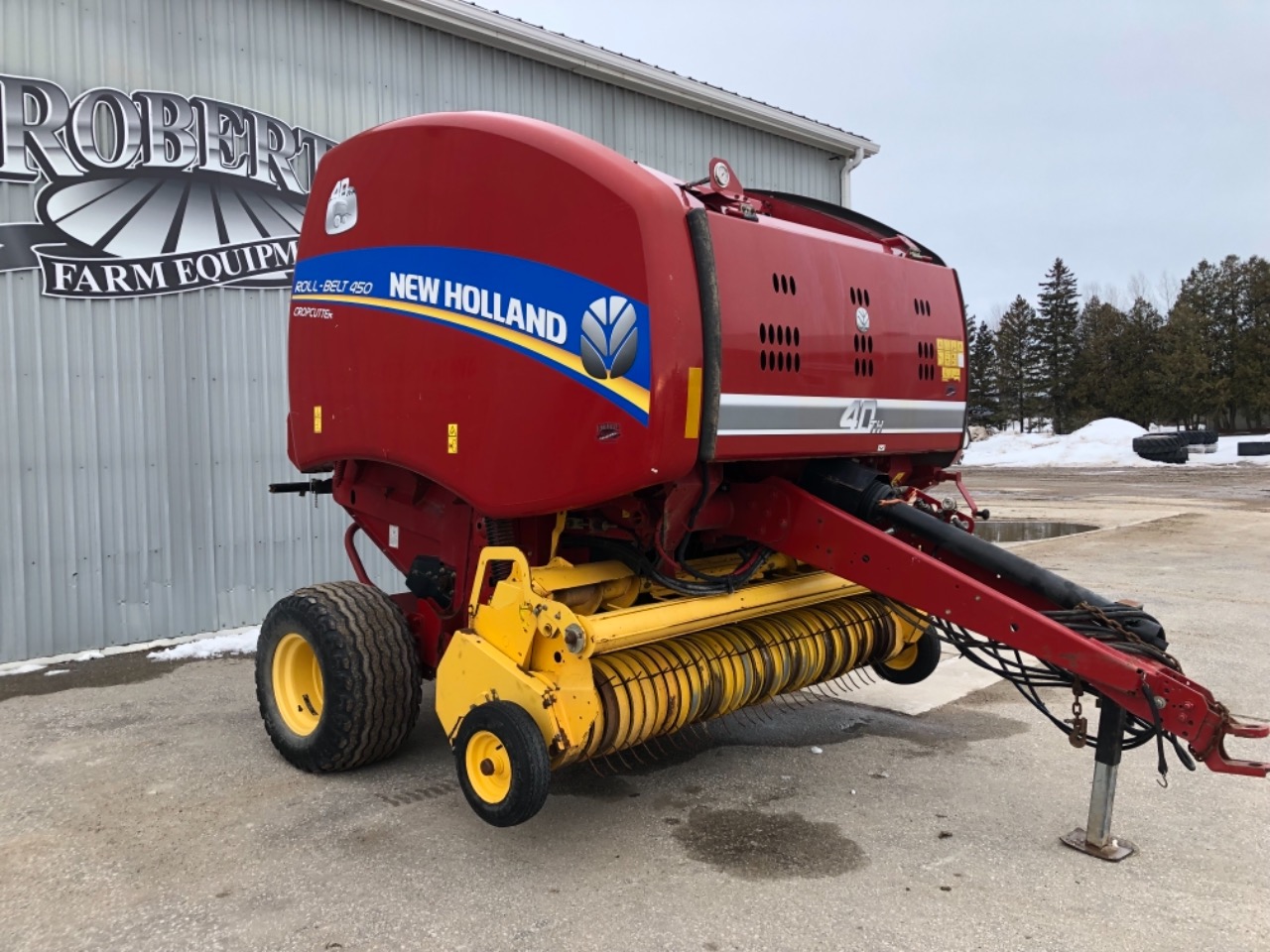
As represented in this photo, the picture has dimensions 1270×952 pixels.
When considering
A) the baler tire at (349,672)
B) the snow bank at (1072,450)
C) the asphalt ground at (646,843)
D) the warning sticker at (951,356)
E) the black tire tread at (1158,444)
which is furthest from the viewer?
the snow bank at (1072,450)

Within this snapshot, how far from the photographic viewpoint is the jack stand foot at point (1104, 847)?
136 inches

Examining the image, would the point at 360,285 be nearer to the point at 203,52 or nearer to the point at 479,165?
the point at 479,165

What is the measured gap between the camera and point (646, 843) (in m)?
3.63

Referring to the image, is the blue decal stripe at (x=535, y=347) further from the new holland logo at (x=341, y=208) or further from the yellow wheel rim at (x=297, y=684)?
the yellow wheel rim at (x=297, y=684)

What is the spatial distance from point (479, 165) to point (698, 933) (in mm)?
2774

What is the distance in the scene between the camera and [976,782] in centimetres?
420

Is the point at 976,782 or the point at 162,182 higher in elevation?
the point at 162,182

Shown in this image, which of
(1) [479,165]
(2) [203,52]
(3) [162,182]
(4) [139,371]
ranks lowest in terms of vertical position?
(4) [139,371]

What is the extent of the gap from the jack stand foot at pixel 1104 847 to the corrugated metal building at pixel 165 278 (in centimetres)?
579

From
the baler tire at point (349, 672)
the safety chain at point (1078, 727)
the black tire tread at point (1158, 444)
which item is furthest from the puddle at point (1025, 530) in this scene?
the black tire tread at point (1158, 444)

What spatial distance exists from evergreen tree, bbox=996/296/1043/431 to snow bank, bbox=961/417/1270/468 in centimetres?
1787

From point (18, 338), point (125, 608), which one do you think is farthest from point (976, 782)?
point (18, 338)

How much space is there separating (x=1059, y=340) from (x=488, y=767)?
204ft

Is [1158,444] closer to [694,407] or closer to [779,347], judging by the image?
[779,347]
